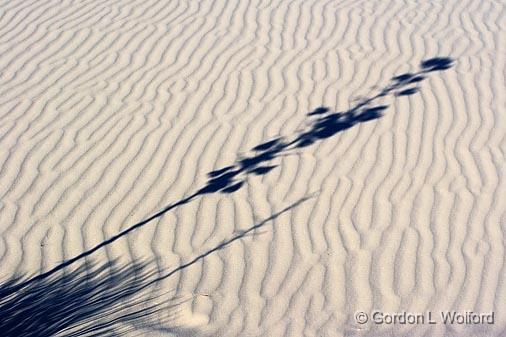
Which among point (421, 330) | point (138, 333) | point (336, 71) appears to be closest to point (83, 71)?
point (336, 71)

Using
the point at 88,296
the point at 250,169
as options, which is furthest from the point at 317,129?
the point at 88,296

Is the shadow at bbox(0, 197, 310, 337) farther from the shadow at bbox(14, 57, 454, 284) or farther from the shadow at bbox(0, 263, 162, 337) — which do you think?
the shadow at bbox(14, 57, 454, 284)

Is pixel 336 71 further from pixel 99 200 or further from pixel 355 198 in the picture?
pixel 99 200

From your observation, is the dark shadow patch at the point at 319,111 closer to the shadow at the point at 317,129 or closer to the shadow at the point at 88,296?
the shadow at the point at 317,129

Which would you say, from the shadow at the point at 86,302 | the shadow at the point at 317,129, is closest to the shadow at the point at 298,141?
the shadow at the point at 317,129

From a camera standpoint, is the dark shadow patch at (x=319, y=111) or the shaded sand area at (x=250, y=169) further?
the dark shadow patch at (x=319, y=111)

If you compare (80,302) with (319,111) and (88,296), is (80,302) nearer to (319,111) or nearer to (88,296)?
(88,296)
